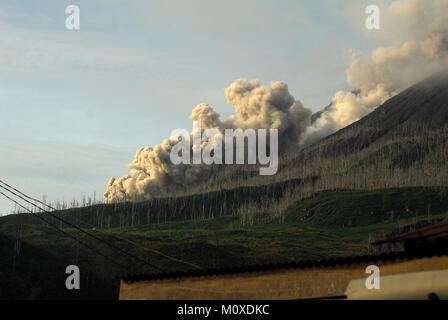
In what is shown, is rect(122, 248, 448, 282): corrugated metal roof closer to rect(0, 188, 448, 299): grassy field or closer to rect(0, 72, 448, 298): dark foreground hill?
rect(0, 188, 448, 299): grassy field

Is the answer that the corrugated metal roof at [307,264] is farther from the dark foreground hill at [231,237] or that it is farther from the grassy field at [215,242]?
the dark foreground hill at [231,237]

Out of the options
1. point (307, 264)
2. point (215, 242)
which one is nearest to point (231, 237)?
point (215, 242)

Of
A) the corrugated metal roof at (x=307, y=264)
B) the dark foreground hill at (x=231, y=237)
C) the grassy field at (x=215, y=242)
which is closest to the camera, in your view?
the corrugated metal roof at (x=307, y=264)

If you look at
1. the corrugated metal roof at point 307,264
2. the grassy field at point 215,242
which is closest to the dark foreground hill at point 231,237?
the grassy field at point 215,242

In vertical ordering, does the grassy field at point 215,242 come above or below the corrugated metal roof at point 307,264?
above

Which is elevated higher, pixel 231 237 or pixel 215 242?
pixel 231 237

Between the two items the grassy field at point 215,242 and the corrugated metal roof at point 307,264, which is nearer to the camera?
the corrugated metal roof at point 307,264

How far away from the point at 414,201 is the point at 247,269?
497ft

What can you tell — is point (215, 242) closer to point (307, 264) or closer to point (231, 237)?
point (231, 237)

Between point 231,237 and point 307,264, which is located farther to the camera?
point 231,237

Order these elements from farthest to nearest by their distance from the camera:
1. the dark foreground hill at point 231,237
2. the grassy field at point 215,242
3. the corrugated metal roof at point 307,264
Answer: the dark foreground hill at point 231,237
the grassy field at point 215,242
the corrugated metal roof at point 307,264

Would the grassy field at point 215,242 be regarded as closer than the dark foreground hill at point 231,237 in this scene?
Yes

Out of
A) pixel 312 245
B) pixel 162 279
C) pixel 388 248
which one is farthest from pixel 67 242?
pixel 162 279
